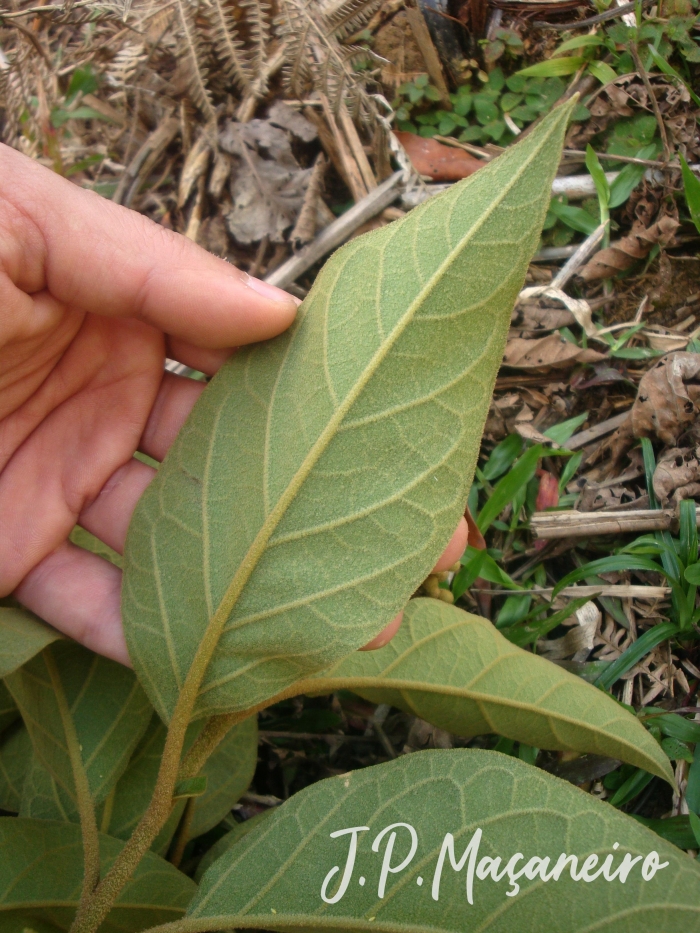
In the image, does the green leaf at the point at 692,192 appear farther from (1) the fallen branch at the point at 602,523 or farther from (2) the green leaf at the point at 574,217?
(1) the fallen branch at the point at 602,523

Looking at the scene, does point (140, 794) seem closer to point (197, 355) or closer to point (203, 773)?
point (203, 773)

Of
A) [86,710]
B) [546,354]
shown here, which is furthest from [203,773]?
[546,354]

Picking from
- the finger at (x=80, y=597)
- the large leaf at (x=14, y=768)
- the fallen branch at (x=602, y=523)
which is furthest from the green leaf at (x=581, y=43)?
the large leaf at (x=14, y=768)

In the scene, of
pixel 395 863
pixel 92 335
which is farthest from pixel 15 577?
pixel 395 863

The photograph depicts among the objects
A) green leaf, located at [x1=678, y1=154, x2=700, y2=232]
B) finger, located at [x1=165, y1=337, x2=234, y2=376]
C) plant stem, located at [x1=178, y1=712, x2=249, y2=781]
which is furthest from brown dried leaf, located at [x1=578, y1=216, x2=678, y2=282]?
plant stem, located at [x1=178, y1=712, x2=249, y2=781]

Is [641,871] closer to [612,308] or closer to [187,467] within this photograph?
[187,467]

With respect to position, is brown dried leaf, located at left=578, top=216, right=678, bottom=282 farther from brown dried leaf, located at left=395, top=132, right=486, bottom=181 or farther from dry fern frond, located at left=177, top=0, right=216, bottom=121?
dry fern frond, located at left=177, top=0, right=216, bottom=121
